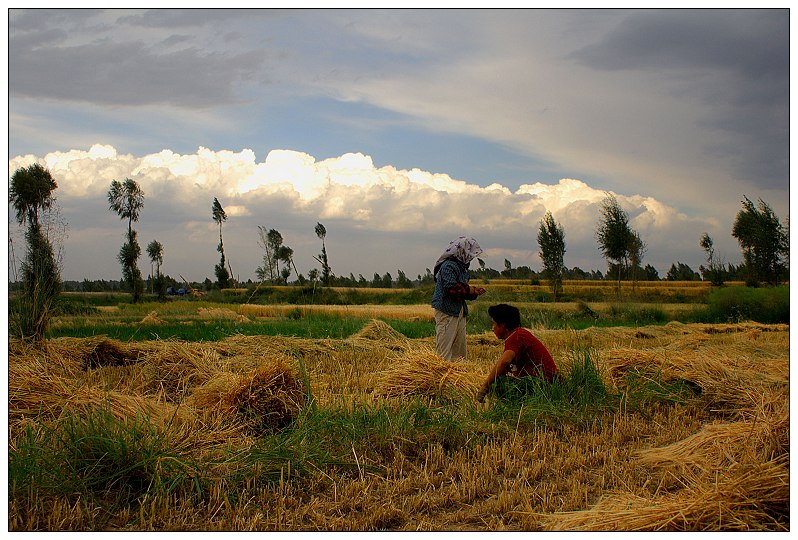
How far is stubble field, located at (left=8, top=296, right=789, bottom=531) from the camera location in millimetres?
3357

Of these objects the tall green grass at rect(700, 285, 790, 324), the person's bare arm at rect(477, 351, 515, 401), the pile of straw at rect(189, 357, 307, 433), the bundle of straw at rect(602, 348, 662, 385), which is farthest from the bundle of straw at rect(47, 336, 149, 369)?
the tall green grass at rect(700, 285, 790, 324)

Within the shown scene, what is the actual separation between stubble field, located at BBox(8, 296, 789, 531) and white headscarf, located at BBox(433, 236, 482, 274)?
147 cm

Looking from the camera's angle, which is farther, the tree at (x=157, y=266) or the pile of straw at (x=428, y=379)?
the tree at (x=157, y=266)

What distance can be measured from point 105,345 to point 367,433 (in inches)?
231

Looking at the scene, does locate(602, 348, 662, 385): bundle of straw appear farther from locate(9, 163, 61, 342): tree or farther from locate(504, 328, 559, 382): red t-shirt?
locate(9, 163, 61, 342): tree

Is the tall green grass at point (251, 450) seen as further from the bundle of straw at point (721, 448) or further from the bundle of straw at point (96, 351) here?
the bundle of straw at point (96, 351)

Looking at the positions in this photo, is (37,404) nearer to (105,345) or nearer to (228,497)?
(228,497)

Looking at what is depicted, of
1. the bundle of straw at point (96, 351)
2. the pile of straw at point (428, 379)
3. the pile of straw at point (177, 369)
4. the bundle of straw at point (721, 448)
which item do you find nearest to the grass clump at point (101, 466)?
the pile of straw at point (177, 369)

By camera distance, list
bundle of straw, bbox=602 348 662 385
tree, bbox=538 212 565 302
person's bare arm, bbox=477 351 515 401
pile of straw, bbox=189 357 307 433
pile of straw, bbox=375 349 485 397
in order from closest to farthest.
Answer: pile of straw, bbox=189 357 307 433, person's bare arm, bbox=477 351 515 401, pile of straw, bbox=375 349 485 397, bundle of straw, bbox=602 348 662 385, tree, bbox=538 212 565 302

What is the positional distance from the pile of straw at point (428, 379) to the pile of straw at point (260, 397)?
120 centimetres

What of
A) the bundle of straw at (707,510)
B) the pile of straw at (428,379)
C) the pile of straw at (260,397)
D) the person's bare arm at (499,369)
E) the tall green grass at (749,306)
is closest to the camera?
the bundle of straw at (707,510)

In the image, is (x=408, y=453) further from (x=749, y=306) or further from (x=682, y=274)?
(x=682, y=274)

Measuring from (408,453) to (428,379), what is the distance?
6.28ft

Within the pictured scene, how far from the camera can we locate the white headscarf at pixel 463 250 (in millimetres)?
7883
